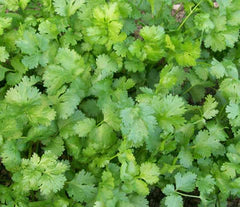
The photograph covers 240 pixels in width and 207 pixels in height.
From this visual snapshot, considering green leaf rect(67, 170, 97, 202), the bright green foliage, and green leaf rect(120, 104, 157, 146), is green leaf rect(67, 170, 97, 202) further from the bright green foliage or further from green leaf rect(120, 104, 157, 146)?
green leaf rect(120, 104, 157, 146)

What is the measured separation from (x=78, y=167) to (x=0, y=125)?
0.50 meters

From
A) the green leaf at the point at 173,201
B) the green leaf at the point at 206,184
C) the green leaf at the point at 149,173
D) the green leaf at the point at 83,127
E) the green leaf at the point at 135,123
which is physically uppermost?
the green leaf at the point at 135,123

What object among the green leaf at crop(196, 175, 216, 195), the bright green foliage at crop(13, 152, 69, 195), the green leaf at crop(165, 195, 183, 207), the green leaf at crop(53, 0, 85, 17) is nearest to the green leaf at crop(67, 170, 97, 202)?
the bright green foliage at crop(13, 152, 69, 195)

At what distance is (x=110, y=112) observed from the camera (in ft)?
6.27

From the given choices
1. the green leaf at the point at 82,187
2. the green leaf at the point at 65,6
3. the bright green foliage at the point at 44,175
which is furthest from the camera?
the green leaf at the point at 65,6

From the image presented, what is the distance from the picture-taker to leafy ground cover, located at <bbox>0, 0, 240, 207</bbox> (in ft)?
5.88

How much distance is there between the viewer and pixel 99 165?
1.87 m

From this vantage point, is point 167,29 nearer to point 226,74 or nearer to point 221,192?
point 226,74

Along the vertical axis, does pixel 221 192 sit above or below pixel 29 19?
below

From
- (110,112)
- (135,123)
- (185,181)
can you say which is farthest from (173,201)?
(110,112)

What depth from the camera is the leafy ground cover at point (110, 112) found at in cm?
179

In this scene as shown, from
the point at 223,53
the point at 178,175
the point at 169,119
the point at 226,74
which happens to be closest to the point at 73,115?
the point at 169,119

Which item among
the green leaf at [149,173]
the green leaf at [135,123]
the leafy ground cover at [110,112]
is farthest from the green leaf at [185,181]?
the green leaf at [135,123]

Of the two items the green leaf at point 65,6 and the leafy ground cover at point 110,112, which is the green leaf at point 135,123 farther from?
the green leaf at point 65,6
